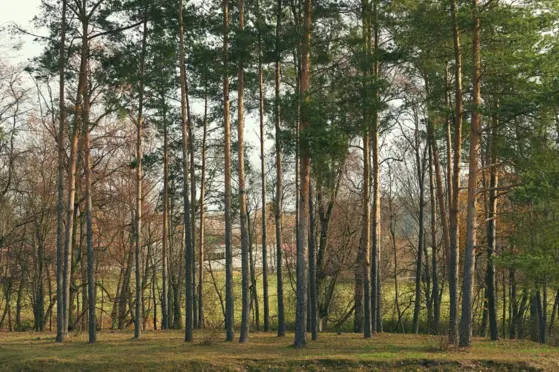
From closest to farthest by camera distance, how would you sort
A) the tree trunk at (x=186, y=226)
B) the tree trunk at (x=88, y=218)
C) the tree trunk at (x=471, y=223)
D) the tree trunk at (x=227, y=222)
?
the tree trunk at (x=471, y=223), the tree trunk at (x=227, y=222), the tree trunk at (x=88, y=218), the tree trunk at (x=186, y=226)

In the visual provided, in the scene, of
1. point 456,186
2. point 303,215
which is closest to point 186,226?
point 303,215

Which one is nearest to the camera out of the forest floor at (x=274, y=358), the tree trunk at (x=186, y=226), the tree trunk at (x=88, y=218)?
the forest floor at (x=274, y=358)

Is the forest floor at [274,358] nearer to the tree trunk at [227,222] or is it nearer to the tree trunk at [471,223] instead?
the tree trunk at [471,223]

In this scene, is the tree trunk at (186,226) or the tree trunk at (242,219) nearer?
the tree trunk at (242,219)

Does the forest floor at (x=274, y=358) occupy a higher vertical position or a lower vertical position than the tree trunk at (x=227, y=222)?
lower

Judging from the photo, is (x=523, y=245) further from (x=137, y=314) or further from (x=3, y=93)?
(x=3, y=93)

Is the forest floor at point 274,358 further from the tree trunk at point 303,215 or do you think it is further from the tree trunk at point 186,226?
the tree trunk at point 186,226

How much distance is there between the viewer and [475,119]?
611 inches

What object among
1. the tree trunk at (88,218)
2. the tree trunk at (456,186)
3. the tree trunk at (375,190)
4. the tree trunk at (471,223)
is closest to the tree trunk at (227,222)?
the tree trunk at (88,218)

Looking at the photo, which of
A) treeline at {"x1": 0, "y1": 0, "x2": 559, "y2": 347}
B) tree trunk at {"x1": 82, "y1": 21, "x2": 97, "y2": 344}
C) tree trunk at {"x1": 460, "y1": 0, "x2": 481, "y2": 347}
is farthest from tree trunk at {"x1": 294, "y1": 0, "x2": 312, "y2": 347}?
tree trunk at {"x1": 82, "y1": 21, "x2": 97, "y2": 344}

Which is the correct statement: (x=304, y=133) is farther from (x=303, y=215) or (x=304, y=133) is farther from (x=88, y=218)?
(x=88, y=218)

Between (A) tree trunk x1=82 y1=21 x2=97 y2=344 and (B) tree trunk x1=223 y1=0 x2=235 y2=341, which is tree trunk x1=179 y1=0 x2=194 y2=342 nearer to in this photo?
(B) tree trunk x1=223 y1=0 x2=235 y2=341

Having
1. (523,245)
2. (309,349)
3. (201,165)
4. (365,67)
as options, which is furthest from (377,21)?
(201,165)

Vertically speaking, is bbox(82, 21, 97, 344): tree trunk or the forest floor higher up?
bbox(82, 21, 97, 344): tree trunk
